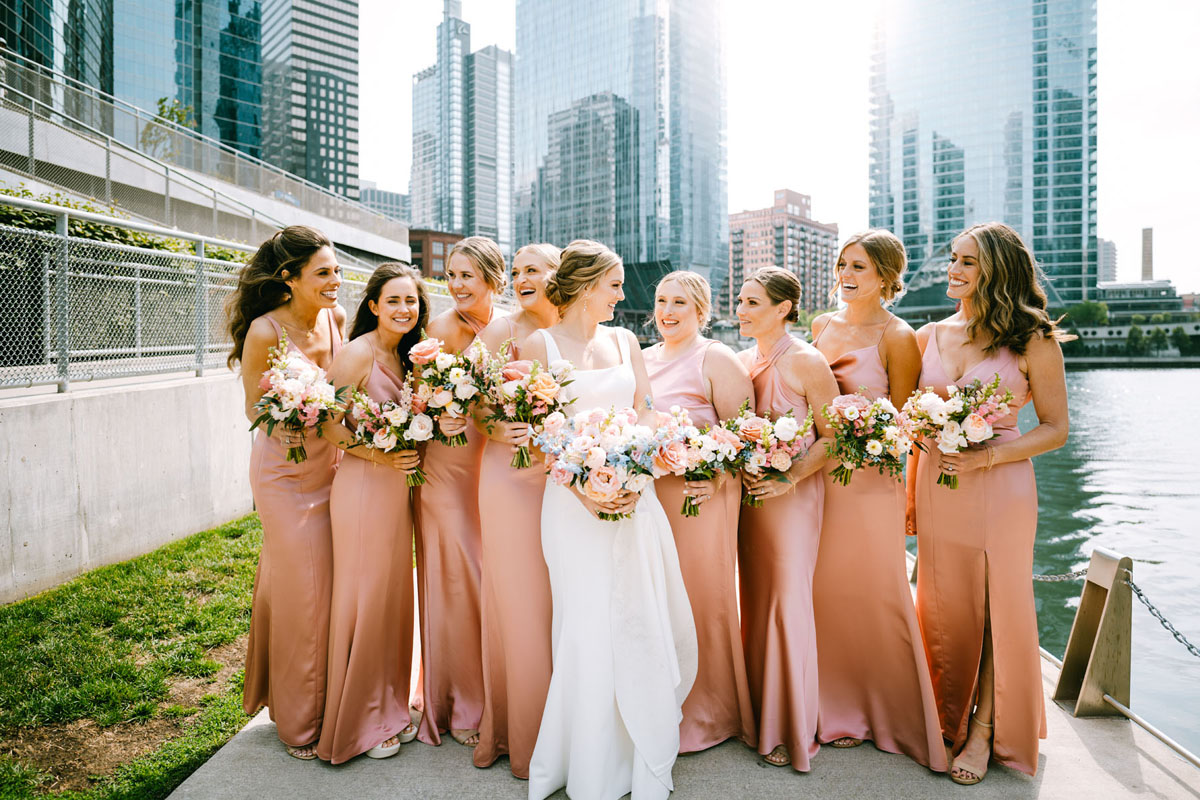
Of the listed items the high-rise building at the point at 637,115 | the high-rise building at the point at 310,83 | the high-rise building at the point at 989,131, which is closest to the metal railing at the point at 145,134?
the high-rise building at the point at 310,83

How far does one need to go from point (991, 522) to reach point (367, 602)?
11.9 feet

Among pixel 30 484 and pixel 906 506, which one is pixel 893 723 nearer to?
pixel 906 506

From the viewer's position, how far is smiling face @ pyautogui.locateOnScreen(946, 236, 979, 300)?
414 centimetres

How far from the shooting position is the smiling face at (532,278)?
15.1 ft

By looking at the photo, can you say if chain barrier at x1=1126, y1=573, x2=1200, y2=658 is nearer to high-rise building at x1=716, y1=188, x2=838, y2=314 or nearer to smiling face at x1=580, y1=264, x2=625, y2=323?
smiling face at x1=580, y1=264, x2=625, y2=323

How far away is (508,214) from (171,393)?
600ft

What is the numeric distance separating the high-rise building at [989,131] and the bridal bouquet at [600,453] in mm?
111425

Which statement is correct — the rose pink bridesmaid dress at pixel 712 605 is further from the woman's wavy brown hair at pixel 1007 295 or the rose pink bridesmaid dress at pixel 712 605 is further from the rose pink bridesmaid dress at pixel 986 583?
the woman's wavy brown hair at pixel 1007 295

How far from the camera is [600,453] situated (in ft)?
10.9

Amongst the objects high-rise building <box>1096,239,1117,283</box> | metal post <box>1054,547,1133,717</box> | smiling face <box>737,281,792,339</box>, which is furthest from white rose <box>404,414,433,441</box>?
high-rise building <box>1096,239,1117,283</box>

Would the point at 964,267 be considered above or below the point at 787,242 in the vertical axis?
below

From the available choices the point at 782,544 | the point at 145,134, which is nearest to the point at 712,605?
the point at 782,544

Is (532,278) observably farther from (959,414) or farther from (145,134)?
(145,134)

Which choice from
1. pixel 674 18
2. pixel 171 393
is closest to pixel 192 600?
pixel 171 393
